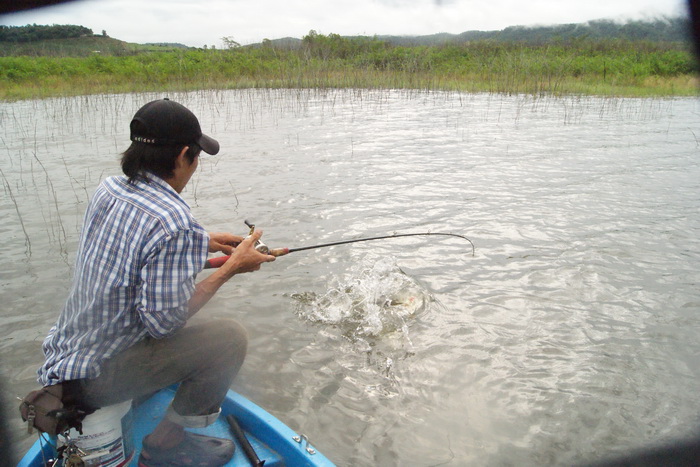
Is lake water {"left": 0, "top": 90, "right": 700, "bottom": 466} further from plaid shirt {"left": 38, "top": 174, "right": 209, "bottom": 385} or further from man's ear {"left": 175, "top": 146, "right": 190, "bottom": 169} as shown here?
man's ear {"left": 175, "top": 146, "right": 190, "bottom": 169}

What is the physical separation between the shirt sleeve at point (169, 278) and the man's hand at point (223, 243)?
82 centimetres

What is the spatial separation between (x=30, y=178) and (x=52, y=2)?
24.0 ft

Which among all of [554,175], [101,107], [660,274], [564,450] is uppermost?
[101,107]

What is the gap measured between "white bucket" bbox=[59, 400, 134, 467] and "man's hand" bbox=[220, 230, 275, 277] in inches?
30.0

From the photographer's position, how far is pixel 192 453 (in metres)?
2.63

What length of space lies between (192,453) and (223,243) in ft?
3.87

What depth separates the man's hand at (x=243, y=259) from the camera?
2543 millimetres

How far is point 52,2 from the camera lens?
2.28m

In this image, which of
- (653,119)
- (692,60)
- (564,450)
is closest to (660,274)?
(564,450)

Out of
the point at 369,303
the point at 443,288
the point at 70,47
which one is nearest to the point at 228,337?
the point at 369,303

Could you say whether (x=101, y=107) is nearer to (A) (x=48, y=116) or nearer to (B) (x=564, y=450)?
(A) (x=48, y=116)

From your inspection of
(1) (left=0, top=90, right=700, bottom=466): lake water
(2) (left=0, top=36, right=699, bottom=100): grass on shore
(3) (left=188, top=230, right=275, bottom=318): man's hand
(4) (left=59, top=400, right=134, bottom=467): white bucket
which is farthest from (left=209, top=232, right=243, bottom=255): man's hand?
(2) (left=0, top=36, right=699, bottom=100): grass on shore

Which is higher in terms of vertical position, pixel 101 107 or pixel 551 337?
pixel 101 107

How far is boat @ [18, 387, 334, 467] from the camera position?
99.8 inches
